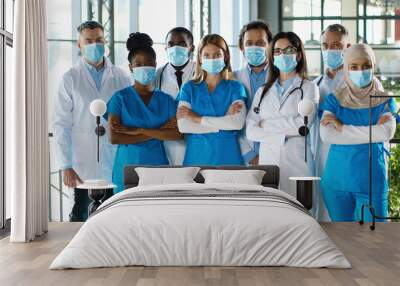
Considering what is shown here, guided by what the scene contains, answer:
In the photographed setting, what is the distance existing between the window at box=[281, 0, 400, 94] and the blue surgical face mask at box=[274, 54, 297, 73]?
0.70m

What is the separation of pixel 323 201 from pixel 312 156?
0.49 m

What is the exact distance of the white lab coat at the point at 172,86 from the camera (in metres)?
7.30

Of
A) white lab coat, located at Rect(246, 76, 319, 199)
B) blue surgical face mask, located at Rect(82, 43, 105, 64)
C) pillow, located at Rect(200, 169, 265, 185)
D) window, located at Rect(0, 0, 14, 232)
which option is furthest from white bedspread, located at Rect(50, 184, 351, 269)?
blue surgical face mask, located at Rect(82, 43, 105, 64)

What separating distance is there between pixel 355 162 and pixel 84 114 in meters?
2.83

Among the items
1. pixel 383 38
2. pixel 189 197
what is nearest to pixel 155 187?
pixel 189 197

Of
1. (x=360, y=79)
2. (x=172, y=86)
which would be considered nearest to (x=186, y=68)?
(x=172, y=86)

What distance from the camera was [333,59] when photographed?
7344 mm

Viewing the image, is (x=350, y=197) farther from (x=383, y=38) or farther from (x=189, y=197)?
(x=189, y=197)

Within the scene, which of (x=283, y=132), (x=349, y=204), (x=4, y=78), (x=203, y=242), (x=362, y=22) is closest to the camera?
(x=203, y=242)

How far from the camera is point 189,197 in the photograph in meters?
5.29

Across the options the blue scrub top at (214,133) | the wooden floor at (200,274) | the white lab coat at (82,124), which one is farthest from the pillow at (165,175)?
the wooden floor at (200,274)

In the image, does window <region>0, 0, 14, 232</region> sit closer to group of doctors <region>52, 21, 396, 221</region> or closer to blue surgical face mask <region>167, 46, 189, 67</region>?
group of doctors <region>52, 21, 396, 221</region>

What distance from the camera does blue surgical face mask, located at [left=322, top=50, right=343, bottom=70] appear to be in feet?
24.1

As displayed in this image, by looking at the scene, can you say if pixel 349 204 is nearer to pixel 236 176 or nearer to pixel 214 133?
pixel 236 176
